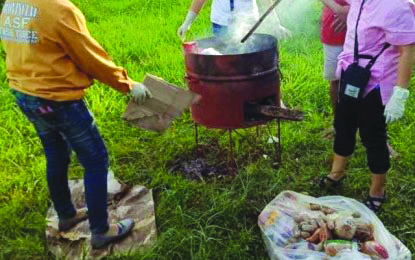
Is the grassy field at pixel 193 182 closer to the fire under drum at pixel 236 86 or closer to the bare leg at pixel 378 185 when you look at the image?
the bare leg at pixel 378 185

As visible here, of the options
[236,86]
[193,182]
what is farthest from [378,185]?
[193,182]

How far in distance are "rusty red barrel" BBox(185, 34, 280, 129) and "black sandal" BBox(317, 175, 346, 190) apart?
62 cm

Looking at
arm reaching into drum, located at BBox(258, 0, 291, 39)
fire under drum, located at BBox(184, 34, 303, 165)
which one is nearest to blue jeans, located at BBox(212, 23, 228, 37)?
arm reaching into drum, located at BBox(258, 0, 291, 39)

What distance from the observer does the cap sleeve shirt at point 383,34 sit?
9.57 ft

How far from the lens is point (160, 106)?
A: 3.12 meters

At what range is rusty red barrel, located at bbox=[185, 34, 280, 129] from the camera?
144 inches

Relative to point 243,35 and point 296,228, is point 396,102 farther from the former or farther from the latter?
point 243,35

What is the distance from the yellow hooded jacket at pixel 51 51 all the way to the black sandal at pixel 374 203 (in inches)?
74.3

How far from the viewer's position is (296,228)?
123 inches

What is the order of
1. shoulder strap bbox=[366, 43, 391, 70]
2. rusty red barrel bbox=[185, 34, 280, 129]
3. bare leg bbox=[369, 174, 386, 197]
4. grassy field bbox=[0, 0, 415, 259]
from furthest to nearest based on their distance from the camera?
rusty red barrel bbox=[185, 34, 280, 129] → bare leg bbox=[369, 174, 386, 197] → grassy field bbox=[0, 0, 415, 259] → shoulder strap bbox=[366, 43, 391, 70]

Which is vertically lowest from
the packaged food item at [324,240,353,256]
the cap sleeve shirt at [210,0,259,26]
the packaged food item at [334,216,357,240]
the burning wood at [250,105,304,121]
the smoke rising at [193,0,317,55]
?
the packaged food item at [324,240,353,256]

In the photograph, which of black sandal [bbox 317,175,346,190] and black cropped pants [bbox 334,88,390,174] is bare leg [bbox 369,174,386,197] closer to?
black cropped pants [bbox 334,88,390,174]

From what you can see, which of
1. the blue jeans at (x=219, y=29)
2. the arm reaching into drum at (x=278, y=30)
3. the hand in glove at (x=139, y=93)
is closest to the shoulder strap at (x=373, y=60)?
the hand in glove at (x=139, y=93)

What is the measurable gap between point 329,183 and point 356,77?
98 centimetres
